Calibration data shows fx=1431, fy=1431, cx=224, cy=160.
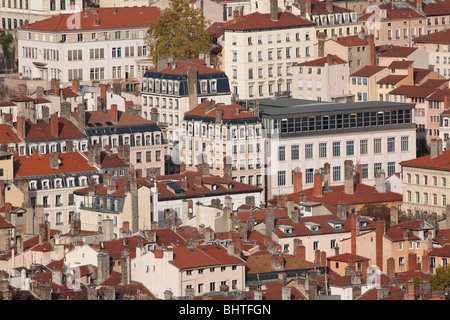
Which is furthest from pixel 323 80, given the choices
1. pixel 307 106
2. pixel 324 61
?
pixel 307 106

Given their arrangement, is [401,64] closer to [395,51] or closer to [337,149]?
[395,51]

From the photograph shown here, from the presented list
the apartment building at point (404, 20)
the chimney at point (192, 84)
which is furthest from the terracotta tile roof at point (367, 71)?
the chimney at point (192, 84)

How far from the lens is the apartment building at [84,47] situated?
139750 mm

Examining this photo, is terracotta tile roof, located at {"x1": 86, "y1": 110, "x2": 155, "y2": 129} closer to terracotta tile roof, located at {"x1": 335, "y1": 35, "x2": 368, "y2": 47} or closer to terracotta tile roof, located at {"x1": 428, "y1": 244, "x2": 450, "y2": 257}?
terracotta tile roof, located at {"x1": 335, "y1": 35, "x2": 368, "y2": 47}

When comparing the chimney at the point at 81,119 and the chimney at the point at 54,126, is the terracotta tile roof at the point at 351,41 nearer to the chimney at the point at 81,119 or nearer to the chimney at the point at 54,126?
the chimney at the point at 81,119

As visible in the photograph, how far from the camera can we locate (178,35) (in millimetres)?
139875

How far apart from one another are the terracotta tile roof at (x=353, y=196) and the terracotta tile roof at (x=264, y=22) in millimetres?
35584

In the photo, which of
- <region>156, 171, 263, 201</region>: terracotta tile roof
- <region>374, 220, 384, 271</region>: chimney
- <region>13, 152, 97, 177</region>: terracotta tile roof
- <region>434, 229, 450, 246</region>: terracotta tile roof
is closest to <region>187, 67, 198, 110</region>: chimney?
<region>156, 171, 263, 201</region>: terracotta tile roof

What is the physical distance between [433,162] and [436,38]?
1771 inches

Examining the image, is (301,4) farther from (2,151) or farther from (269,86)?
(2,151)

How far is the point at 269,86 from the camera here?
441 ft

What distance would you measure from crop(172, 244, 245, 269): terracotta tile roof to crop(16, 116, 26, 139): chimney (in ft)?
132

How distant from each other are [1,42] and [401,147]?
54.3 meters
